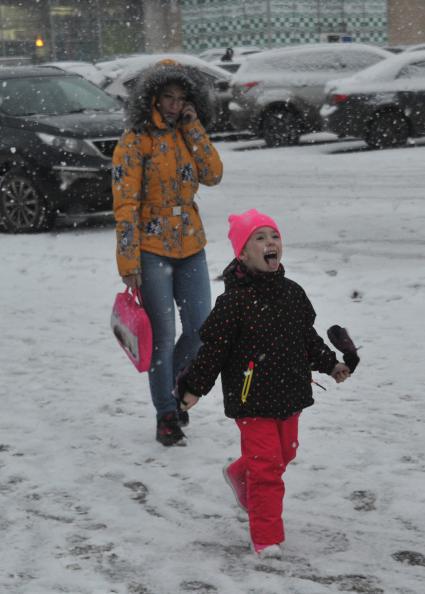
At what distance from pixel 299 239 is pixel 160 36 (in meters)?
40.3

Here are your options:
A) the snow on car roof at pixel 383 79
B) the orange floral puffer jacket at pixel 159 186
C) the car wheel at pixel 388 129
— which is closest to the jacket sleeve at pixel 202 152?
the orange floral puffer jacket at pixel 159 186

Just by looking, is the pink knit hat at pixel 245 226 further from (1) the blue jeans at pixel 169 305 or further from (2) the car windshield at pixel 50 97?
(2) the car windshield at pixel 50 97

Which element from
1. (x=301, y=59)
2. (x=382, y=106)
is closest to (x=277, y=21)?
(x=301, y=59)

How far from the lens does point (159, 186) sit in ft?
17.7

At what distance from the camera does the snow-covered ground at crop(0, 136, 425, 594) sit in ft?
13.7

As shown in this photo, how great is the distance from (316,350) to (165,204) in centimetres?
138

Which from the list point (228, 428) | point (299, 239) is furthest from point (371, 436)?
point (299, 239)

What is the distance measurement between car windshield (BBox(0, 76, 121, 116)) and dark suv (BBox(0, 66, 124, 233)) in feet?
0.42

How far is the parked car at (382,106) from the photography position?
1780 centimetres

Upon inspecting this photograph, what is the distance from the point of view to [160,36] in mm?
49625

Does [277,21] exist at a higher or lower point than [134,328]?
lower

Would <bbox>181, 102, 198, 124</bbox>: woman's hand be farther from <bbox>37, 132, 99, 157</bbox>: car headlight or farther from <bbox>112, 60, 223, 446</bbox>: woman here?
<bbox>37, 132, 99, 157</bbox>: car headlight

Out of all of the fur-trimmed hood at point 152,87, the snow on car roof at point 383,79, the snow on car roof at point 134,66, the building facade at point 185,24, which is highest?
the fur-trimmed hood at point 152,87

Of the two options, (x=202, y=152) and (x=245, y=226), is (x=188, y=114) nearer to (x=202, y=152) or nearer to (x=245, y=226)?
(x=202, y=152)
